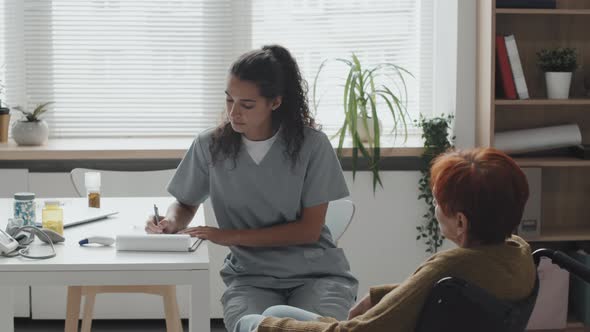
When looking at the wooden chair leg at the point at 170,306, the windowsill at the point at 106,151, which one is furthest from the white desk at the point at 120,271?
the windowsill at the point at 106,151

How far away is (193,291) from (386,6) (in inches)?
94.9

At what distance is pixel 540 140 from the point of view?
3961 mm

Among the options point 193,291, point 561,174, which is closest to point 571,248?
point 561,174

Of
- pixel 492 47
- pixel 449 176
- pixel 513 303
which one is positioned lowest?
pixel 513 303

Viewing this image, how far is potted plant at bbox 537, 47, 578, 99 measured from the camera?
3.89m

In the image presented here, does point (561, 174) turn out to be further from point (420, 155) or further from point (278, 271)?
point (278, 271)

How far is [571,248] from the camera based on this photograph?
4.23m

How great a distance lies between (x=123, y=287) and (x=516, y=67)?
189 cm

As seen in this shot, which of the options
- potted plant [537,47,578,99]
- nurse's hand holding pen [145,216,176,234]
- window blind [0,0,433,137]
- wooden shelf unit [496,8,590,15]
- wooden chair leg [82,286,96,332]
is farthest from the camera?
window blind [0,0,433,137]

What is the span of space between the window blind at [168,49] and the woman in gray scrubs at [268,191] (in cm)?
163

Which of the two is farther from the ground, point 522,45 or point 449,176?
point 522,45

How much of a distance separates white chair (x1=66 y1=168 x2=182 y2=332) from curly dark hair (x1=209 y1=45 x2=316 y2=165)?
0.67 m

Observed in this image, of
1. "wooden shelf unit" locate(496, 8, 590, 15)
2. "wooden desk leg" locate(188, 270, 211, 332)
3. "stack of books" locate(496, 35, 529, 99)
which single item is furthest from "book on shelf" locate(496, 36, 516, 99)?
"wooden desk leg" locate(188, 270, 211, 332)

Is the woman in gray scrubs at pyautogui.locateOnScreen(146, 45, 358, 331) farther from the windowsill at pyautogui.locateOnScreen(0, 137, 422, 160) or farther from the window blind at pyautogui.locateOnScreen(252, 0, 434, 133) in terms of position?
the window blind at pyautogui.locateOnScreen(252, 0, 434, 133)
